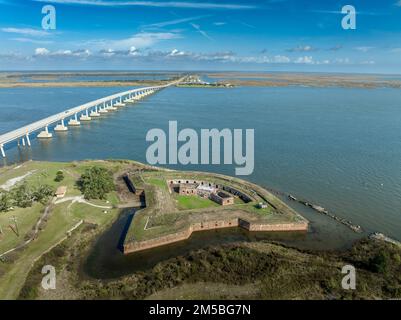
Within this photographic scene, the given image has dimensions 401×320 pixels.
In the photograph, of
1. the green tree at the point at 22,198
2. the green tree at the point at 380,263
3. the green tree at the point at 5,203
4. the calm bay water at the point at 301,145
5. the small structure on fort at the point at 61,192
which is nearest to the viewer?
the green tree at the point at 380,263

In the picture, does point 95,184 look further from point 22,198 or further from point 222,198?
point 222,198

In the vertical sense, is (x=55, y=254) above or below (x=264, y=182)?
below

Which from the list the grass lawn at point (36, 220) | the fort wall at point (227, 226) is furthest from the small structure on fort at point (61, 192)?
the fort wall at point (227, 226)

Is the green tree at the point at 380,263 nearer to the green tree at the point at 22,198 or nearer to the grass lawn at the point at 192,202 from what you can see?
the grass lawn at the point at 192,202

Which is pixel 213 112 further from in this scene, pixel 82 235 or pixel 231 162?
pixel 82 235

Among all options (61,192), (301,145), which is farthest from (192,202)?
(301,145)
